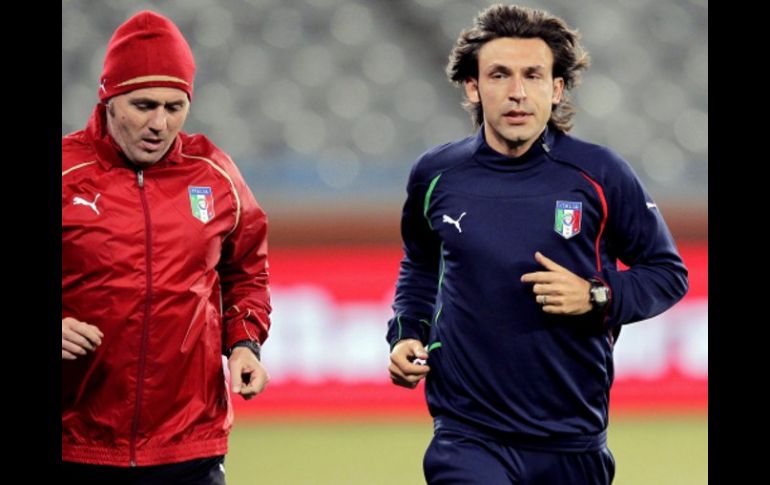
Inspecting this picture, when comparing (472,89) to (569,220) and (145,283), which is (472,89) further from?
(145,283)

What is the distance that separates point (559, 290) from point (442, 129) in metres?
6.81

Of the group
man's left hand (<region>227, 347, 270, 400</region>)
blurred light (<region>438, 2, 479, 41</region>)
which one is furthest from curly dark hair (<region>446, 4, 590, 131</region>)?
blurred light (<region>438, 2, 479, 41</region>)

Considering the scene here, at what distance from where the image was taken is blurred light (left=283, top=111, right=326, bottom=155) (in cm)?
1024

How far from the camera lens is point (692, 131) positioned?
1066 centimetres

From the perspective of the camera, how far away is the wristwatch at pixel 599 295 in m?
3.71

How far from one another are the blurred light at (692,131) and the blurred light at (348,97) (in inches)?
100

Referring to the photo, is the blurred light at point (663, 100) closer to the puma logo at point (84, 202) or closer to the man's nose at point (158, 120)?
the man's nose at point (158, 120)

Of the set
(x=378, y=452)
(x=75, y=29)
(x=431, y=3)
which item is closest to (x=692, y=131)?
(x=431, y=3)

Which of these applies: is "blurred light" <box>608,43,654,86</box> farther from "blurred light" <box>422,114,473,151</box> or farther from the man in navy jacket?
the man in navy jacket

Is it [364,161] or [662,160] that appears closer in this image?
[364,161]

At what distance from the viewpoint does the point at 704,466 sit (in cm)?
688

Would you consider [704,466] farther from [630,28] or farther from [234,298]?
[630,28]

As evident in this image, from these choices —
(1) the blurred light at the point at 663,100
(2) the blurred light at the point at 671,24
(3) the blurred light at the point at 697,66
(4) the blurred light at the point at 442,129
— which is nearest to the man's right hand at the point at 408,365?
(4) the blurred light at the point at 442,129
